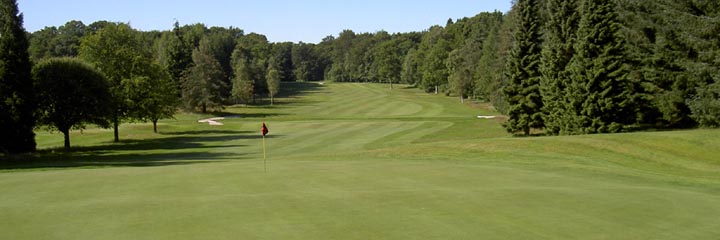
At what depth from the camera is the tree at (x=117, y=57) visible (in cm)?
4634

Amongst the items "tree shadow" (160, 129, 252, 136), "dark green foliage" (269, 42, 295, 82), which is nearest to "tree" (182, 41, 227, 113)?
"tree shadow" (160, 129, 252, 136)

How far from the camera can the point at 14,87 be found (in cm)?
3416

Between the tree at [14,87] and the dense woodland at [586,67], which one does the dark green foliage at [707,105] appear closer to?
the dense woodland at [586,67]

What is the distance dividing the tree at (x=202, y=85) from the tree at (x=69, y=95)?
3340 centimetres

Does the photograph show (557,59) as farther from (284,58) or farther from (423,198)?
(284,58)

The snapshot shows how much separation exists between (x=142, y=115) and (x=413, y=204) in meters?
40.6

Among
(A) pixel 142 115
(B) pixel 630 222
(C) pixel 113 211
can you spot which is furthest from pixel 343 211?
(A) pixel 142 115

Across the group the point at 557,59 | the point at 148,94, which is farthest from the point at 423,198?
the point at 148,94

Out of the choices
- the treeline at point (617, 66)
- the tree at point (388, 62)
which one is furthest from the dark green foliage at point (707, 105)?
the tree at point (388, 62)

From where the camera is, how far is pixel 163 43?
106688 mm

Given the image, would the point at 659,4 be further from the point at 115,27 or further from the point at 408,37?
the point at 408,37

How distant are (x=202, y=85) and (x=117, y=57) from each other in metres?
28.3

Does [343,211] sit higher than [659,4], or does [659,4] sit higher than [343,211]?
[659,4]

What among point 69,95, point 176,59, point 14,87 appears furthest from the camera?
point 176,59
